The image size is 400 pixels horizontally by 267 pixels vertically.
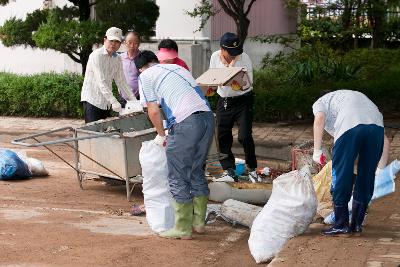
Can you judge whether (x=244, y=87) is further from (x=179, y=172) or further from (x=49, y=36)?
(x=49, y=36)

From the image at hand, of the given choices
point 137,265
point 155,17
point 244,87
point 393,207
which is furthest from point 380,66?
point 137,265

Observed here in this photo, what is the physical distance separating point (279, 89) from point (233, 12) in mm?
2092

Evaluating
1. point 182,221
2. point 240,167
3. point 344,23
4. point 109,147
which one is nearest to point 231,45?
point 240,167

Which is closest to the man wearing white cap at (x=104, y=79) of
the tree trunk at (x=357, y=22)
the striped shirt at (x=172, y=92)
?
the striped shirt at (x=172, y=92)

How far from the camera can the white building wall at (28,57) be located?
22.6 metres

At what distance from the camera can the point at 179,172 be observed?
28.6ft

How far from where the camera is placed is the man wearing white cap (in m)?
11.6

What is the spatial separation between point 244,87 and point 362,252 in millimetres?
4133

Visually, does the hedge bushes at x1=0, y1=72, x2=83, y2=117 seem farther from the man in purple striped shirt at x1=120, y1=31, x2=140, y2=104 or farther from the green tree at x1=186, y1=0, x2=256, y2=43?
the man in purple striped shirt at x1=120, y1=31, x2=140, y2=104

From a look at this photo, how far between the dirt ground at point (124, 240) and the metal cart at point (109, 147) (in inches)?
12.6

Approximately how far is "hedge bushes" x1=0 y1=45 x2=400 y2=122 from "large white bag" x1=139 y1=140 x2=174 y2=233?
7367 mm

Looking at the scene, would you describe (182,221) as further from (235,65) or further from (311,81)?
(311,81)

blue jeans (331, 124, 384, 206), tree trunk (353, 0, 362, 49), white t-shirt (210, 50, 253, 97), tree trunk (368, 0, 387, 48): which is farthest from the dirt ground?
tree trunk (353, 0, 362, 49)

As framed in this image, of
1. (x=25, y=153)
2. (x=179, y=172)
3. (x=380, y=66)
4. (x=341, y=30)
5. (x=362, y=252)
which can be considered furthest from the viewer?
(x=341, y=30)
